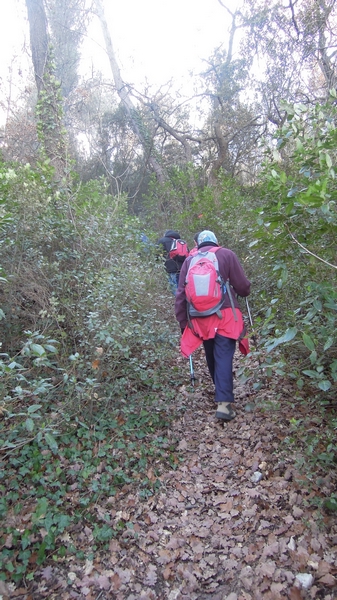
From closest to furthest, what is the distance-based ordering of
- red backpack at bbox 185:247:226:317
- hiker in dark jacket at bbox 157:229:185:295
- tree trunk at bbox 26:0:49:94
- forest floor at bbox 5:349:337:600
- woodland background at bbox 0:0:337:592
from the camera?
forest floor at bbox 5:349:337:600
woodland background at bbox 0:0:337:592
red backpack at bbox 185:247:226:317
tree trunk at bbox 26:0:49:94
hiker in dark jacket at bbox 157:229:185:295

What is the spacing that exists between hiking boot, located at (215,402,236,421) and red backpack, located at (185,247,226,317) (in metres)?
0.94

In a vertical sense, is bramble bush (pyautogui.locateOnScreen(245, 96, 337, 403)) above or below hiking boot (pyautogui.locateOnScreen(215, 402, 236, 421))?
above

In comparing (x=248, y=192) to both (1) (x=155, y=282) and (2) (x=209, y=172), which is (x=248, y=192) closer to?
(2) (x=209, y=172)

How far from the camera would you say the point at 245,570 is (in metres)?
2.64

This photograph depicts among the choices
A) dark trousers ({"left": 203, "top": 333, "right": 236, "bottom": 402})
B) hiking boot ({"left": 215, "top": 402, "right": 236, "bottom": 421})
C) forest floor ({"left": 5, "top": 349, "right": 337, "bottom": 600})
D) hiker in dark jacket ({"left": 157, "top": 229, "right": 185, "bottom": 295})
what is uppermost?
hiker in dark jacket ({"left": 157, "top": 229, "right": 185, "bottom": 295})

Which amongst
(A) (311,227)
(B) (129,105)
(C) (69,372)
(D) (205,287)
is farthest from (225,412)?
(B) (129,105)

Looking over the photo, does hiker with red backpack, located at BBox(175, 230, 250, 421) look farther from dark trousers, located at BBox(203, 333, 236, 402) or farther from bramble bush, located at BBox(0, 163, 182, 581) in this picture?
bramble bush, located at BBox(0, 163, 182, 581)

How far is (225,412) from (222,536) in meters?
1.43

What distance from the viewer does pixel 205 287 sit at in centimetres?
422

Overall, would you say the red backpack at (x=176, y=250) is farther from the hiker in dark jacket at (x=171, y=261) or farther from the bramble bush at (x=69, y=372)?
the bramble bush at (x=69, y=372)

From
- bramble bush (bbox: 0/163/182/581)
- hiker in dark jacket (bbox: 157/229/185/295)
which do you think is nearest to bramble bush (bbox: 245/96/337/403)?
bramble bush (bbox: 0/163/182/581)

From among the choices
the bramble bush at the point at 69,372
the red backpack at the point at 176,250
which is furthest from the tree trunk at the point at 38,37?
the red backpack at the point at 176,250

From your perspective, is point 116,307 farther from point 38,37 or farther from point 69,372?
point 38,37

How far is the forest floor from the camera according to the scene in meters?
2.57
